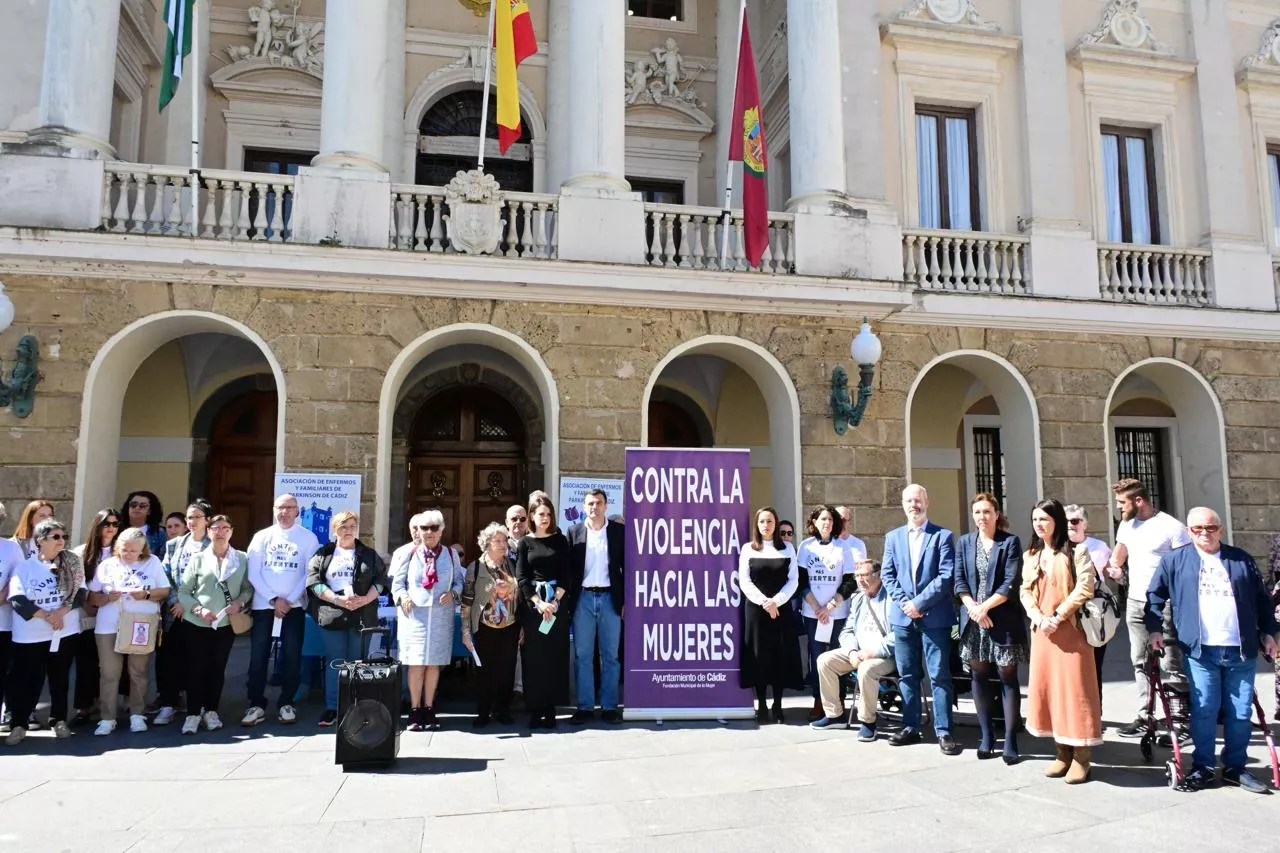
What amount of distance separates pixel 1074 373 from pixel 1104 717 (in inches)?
276

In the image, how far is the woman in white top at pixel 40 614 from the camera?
22.3 ft

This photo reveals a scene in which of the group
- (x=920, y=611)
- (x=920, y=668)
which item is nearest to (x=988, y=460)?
(x=920, y=668)

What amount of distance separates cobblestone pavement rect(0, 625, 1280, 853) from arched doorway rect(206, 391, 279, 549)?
7442mm

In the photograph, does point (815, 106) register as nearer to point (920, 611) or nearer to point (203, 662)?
point (920, 611)

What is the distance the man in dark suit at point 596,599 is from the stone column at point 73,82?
8.03m

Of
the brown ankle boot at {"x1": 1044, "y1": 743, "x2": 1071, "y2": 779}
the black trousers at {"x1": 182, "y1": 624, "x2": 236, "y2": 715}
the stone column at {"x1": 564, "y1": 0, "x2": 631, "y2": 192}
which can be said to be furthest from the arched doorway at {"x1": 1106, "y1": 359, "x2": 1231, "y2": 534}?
the black trousers at {"x1": 182, "y1": 624, "x2": 236, "y2": 715}

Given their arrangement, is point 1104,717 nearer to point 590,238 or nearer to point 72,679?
point 590,238

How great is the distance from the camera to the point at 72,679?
9531 mm

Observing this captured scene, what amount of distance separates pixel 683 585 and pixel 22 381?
8.09 m

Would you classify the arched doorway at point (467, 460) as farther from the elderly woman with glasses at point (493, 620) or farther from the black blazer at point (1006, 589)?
the black blazer at point (1006, 589)

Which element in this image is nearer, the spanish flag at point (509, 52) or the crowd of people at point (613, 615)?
the crowd of people at point (613, 615)

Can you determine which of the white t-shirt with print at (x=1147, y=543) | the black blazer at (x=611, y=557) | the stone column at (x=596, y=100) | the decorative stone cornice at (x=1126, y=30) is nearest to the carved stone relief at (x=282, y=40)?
the stone column at (x=596, y=100)

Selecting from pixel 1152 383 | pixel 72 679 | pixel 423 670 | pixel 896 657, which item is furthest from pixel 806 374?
pixel 72 679

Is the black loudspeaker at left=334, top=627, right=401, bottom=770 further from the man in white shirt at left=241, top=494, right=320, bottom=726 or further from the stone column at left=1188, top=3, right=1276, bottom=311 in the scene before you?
the stone column at left=1188, top=3, right=1276, bottom=311
